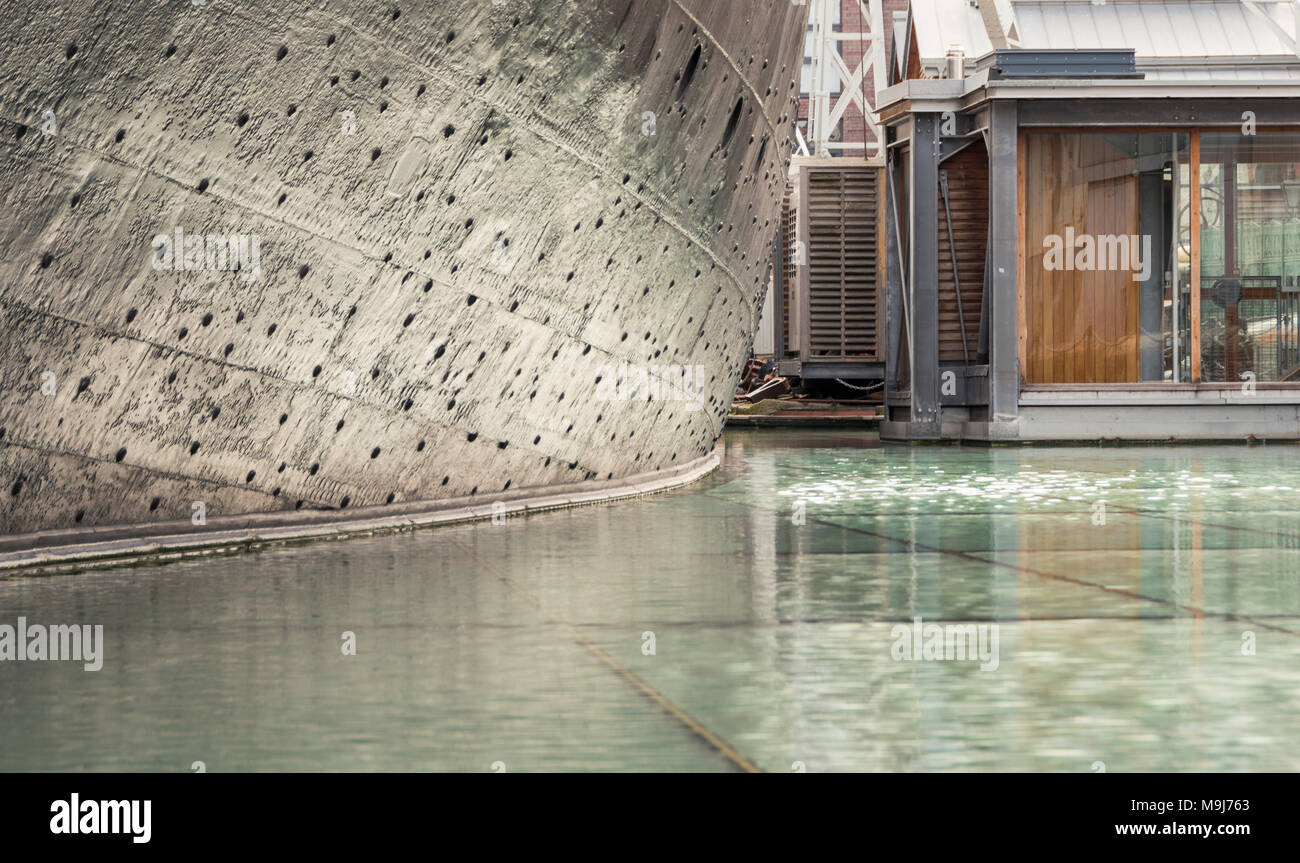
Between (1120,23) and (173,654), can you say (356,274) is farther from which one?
(1120,23)

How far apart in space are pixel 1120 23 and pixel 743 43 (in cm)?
905

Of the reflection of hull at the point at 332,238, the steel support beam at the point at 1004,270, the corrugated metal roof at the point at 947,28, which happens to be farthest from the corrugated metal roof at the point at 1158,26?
the reflection of hull at the point at 332,238

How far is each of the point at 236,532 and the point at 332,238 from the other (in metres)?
1.18

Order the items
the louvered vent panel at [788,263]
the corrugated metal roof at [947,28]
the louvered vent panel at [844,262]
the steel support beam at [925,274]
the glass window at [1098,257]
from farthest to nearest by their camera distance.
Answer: the louvered vent panel at [788,263]
the louvered vent panel at [844,262]
the corrugated metal roof at [947,28]
the steel support beam at [925,274]
the glass window at [1098,257]

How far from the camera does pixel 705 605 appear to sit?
4.14 m

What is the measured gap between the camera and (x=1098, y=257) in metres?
14.9

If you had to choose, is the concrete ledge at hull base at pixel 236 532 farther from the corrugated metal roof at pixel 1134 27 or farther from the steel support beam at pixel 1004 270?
the corrugated metal roof at pixel 1134 27

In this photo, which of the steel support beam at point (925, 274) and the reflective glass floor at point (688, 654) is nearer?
the reflective glass floor at point (688, 654)

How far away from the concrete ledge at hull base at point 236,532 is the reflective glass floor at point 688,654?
0.16 meters

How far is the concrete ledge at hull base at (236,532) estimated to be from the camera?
4809 mm

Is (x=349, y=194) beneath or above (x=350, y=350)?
above

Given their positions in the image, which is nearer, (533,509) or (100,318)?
(100,318)

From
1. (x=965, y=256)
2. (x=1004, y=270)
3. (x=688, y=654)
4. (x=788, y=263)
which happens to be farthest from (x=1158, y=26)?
(x=688, y=654)
